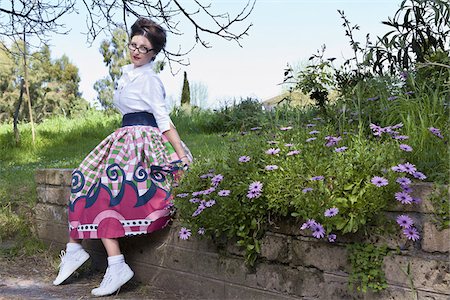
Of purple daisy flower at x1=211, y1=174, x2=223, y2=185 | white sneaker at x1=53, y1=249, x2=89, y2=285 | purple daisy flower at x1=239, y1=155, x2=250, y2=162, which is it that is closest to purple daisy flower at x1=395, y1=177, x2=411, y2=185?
purple daisy flower at x1=239, y1=155, x2=250, y2=162

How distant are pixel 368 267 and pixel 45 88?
26.0m

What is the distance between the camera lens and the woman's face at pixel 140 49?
3.66 m

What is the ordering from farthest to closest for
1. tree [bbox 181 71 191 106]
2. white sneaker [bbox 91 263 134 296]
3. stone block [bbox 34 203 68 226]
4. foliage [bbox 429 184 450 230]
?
tree [bbox 181 71 191 106] < stone block [bbox 34 203 68 226] < white sneaker [bbox 91 263 134 296] < foliage [bbox 429 184 450 230]

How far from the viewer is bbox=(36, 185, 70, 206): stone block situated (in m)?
4.45

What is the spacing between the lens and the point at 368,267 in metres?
2.64

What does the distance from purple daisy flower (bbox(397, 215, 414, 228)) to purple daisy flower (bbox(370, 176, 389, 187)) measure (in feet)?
0.55

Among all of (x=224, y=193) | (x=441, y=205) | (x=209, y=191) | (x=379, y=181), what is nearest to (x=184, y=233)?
(x=209, y=191)

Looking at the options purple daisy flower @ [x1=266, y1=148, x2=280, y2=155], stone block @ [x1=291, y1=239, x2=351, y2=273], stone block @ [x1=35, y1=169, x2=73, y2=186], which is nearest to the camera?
stone block @ [x1=291, y1=239, x2=351, y2=273]

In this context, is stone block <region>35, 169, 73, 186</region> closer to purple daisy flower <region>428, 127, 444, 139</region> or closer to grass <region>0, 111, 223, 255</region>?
grass <region>0, 111, 223, 255</region>

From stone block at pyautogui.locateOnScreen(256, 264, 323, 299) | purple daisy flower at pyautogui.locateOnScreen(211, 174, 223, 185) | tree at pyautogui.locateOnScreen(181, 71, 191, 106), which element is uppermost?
tree at pyautogui.locateOnScreen(181, 71, 191, 106)

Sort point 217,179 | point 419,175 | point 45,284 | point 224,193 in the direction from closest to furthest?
point 419,175, point 224,193, point 217,179, point 45,284

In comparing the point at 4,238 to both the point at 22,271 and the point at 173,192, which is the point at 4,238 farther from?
the point at 173,192

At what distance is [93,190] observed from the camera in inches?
142

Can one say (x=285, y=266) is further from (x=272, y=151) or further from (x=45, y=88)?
(x=45, y=88)
